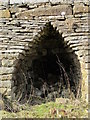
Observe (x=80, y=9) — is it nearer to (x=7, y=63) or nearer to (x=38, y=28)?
(x=38, y=28)

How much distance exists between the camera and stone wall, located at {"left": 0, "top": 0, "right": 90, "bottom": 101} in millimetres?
5504

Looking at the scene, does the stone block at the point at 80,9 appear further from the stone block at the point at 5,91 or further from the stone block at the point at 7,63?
the stone block at the point at 5,91

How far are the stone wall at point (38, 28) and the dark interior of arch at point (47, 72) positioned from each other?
29cm

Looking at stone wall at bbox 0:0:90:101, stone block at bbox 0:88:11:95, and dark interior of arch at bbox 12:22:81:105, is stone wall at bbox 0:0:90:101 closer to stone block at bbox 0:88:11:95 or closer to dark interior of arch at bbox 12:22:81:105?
stone block at bbox 0:88:11:95

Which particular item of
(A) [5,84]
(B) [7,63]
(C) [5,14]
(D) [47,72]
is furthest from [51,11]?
(D) [47,72]

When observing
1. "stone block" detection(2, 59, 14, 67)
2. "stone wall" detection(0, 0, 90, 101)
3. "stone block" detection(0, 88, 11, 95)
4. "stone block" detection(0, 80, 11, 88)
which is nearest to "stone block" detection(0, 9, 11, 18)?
"stone wall" detection(0, 0, 90, 101)

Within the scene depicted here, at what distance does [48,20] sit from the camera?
561cm

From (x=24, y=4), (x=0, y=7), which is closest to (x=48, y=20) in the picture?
(x=24, y=4)

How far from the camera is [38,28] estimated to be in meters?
5.58

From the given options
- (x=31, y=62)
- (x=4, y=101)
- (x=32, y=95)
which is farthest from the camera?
(x=31, y=62)

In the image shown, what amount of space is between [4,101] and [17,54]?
0.92m

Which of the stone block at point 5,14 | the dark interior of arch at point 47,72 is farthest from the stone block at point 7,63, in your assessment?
the stone block at point 5,14

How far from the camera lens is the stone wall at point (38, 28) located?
5.50 meters

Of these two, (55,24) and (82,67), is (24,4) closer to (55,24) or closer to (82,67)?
(55,24)
